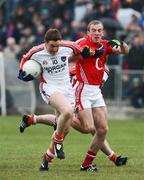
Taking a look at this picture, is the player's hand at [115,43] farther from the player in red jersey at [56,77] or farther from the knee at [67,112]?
the knee at [67,112]

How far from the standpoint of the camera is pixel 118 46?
1263 cm

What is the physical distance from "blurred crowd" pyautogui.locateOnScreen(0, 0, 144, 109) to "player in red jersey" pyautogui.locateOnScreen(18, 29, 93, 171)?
1172 cm

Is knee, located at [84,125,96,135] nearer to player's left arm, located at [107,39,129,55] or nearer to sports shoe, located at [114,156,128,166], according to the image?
sports shoe, located at [114,156,128,166]

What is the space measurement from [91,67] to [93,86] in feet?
1.04

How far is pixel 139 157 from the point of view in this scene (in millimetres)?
14273

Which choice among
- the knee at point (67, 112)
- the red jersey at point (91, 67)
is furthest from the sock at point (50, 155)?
the red jersey at point (91, 67)

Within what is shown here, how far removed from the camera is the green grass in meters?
11.6

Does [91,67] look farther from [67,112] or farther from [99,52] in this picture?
[67,112]

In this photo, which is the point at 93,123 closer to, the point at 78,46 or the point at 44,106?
the point at 78,46

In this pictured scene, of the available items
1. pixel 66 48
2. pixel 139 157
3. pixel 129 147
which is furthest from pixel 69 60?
pixel 129 147

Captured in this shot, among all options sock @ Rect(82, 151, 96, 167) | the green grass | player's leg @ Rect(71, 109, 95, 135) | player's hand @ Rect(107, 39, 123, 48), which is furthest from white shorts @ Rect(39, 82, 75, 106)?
the green grass

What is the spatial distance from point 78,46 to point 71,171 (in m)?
1.91

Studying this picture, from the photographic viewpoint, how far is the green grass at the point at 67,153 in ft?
38.1

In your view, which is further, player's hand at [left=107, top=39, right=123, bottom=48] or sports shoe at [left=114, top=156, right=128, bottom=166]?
sports shoe at [left=114, top=156, right=128, bottom=166]
